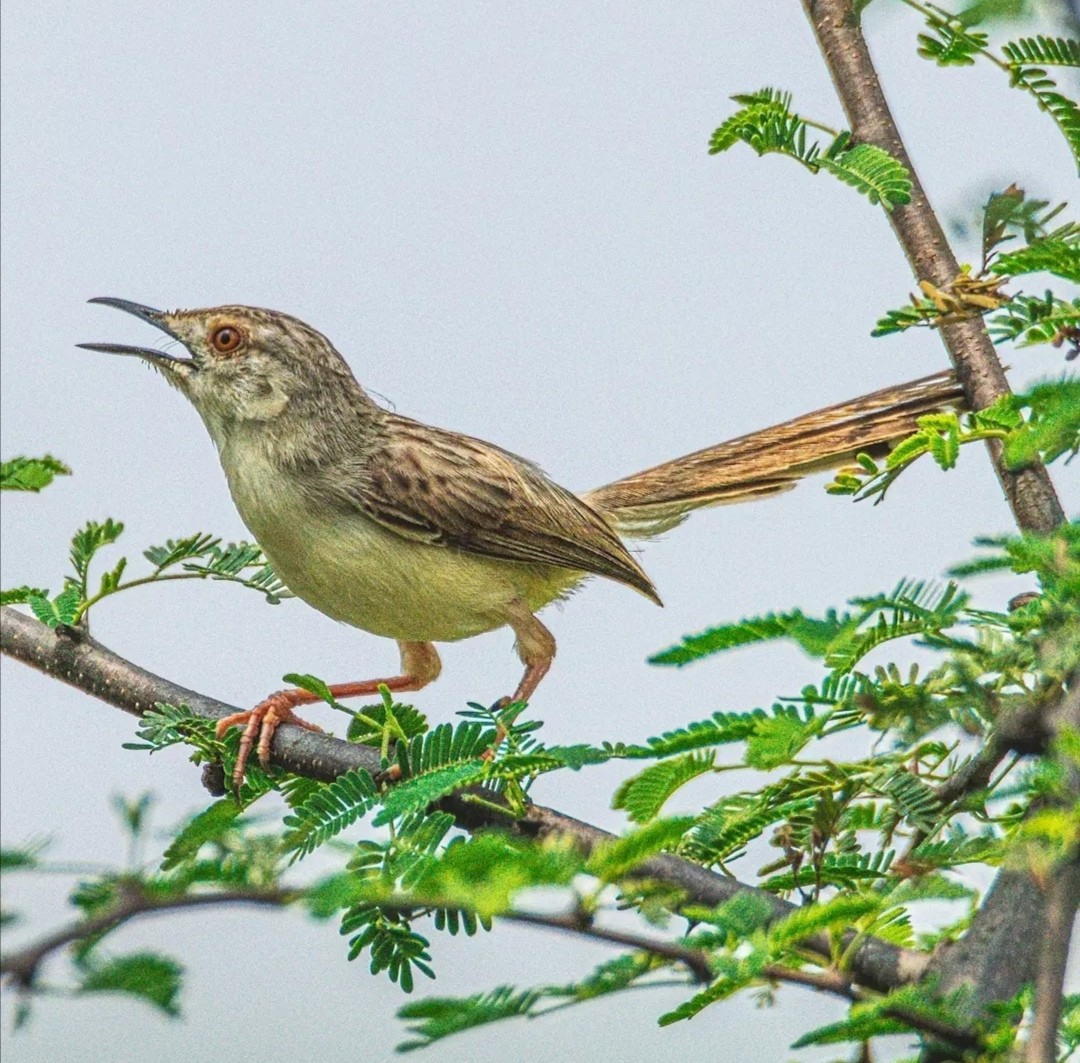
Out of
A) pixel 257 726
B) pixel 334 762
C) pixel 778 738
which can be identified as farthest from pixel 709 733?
pixel 257 726

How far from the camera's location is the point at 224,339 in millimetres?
5883

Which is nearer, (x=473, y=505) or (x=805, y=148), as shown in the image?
(x=805, y=148)

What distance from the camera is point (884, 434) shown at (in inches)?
221

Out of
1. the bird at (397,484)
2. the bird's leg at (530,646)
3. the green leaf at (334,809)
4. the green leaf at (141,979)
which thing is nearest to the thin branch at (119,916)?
the green leaf at (141,979)

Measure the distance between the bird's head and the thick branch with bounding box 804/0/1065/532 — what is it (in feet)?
8.24

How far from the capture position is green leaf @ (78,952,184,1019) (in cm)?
146

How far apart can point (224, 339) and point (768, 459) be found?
2.23m

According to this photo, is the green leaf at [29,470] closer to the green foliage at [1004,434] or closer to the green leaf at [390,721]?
the green leaf at [390,721]

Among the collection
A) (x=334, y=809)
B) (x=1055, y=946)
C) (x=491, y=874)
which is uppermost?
(x=334, y=809)

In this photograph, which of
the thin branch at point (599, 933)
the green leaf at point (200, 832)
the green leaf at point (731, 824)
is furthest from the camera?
the green leaf at point (731, 824)

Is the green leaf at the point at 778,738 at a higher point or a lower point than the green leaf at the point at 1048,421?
lower

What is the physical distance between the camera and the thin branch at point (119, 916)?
4.41 ft

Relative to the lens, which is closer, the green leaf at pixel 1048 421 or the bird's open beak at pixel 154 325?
the green leaf at pixel 1048 421

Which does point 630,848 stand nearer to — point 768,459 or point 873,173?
point 873,173
